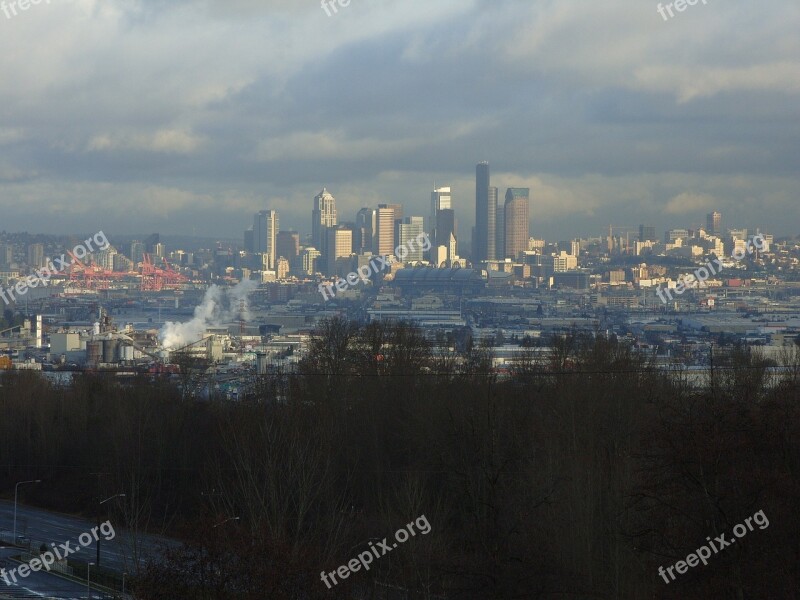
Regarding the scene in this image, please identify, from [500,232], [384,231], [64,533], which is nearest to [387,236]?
[384,231]

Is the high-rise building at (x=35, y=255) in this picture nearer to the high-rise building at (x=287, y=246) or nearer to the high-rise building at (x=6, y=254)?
the high-rise building at (x=6, y=254)

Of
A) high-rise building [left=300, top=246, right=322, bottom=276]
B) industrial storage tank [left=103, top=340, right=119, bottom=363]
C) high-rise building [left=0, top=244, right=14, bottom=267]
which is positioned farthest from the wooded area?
high-rise building [left=300, top=246, right=322, bottom=276]

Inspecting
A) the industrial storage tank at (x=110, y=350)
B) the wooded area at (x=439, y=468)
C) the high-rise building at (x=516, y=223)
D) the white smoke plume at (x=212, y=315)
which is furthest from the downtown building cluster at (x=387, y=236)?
the wooded area at (x=439, y=468)

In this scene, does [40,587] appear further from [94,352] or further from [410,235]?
[410,235]

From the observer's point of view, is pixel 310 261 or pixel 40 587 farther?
pixel 310 261

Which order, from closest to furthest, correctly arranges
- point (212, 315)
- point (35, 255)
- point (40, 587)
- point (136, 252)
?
point (40, 587) → point (212, 315) → point (35, 255) → point (136, 252)

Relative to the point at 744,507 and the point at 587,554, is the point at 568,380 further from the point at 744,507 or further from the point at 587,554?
the point at 744,507

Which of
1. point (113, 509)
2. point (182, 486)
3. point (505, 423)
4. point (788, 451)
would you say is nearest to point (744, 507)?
point (788, 451)
